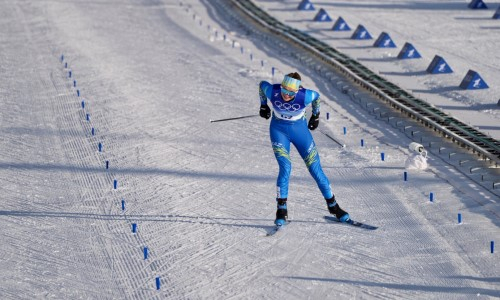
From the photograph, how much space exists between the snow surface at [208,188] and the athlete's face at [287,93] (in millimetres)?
1823

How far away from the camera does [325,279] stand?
468 inches

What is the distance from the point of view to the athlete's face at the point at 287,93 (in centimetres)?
1322

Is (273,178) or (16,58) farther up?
(273,178)

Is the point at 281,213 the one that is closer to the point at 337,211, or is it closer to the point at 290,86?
the point at 337,211

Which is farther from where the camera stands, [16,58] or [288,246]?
[16,58]

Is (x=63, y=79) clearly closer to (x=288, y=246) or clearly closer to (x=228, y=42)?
(x=228, y=42)

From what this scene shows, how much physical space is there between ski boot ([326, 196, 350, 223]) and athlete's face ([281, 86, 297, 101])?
1535 mm

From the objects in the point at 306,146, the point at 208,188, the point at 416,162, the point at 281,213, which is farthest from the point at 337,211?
the point at 416,162

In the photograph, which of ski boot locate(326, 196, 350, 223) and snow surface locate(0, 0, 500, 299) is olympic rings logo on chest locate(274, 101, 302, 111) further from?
snow surface locate(0, 0, 500, 299)

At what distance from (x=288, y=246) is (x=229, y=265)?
0.96 meters

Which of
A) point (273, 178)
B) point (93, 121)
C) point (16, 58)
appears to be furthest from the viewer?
point (16, 58)

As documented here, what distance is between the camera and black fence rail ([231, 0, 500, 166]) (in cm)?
1742

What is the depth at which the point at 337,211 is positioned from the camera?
13.7 meters

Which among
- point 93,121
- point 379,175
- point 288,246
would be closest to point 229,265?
point 288,246
